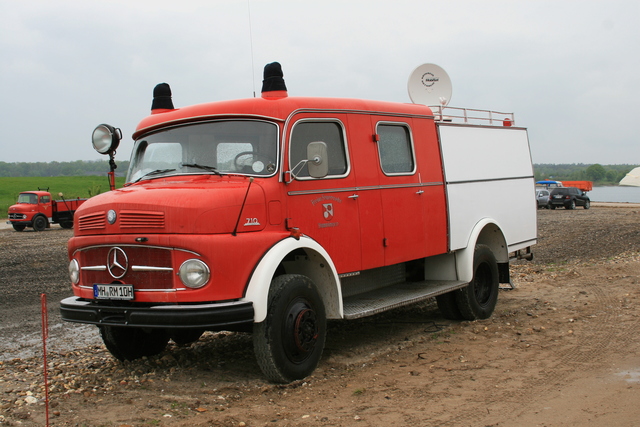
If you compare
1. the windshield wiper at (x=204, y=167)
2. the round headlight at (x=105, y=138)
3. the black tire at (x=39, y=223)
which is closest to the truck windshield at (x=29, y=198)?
the black tire at (x=39, y=223)

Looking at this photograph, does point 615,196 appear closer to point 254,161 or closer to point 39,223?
point 39,223

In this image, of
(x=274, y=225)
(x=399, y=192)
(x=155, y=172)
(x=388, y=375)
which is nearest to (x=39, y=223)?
(x=155, y=172)

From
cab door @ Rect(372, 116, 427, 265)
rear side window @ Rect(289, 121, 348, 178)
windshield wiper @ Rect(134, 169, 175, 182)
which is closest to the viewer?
rear side window @ Rect(289, 121, 348, 178)

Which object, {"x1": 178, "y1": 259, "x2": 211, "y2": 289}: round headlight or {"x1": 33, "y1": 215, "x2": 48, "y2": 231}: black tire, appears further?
{"x1": 33, "y1": 215, "x2": 48, "y2": 231}: black tire

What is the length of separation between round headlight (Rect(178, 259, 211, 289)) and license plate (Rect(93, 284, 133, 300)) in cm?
53

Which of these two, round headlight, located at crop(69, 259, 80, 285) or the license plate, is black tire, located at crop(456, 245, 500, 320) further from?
round headlight, located at crop(69, 259, 80, 285)

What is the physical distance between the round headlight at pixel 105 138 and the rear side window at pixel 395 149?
2.77 metres

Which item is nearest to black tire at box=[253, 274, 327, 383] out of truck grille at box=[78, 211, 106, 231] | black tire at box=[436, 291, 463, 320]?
truck grille at box=[78, 211, 106, 231]

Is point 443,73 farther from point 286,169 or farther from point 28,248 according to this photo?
point 28,248

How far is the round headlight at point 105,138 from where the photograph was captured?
6.73 m

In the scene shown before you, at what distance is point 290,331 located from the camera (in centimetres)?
588

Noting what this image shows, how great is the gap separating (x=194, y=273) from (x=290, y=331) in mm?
1042

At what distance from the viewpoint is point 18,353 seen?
25.3 feet

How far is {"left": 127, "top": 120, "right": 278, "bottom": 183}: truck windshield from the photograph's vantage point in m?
6.23
